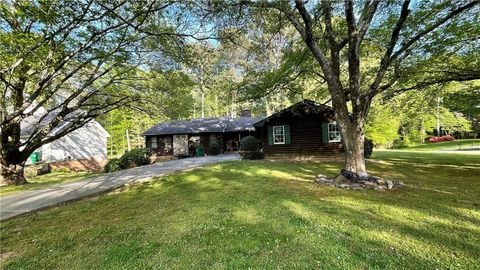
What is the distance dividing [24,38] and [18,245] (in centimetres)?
557

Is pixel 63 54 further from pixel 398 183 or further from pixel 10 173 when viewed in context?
pixel 398 183

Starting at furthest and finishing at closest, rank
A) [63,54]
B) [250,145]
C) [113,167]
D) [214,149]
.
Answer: [214,149], [250,145], [113,167], [63,54]

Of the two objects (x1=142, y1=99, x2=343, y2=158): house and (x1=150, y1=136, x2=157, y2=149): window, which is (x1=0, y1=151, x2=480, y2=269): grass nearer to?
(x1=142, y1=99, x2=343, y2=158): house

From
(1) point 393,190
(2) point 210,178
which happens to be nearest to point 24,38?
(2) point 210,178

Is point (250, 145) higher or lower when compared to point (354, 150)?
higher

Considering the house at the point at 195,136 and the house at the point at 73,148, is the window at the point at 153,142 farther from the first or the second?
the house at the point at 73,148

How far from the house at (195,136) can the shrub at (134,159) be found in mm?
5071

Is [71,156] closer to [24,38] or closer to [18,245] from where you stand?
[24,38]

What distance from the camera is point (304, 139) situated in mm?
17219

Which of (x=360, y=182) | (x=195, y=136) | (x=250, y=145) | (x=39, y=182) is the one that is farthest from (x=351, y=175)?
(x=195, y=136)

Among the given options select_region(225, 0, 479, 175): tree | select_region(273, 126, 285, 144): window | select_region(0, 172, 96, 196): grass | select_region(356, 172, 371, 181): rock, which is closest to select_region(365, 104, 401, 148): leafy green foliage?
select_region(273, 126, 285, 144): window

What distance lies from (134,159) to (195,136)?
7.66 metres

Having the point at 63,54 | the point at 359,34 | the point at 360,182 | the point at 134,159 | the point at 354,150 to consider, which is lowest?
the point at 360,182

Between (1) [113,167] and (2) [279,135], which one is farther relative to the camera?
(2) [279,135]
